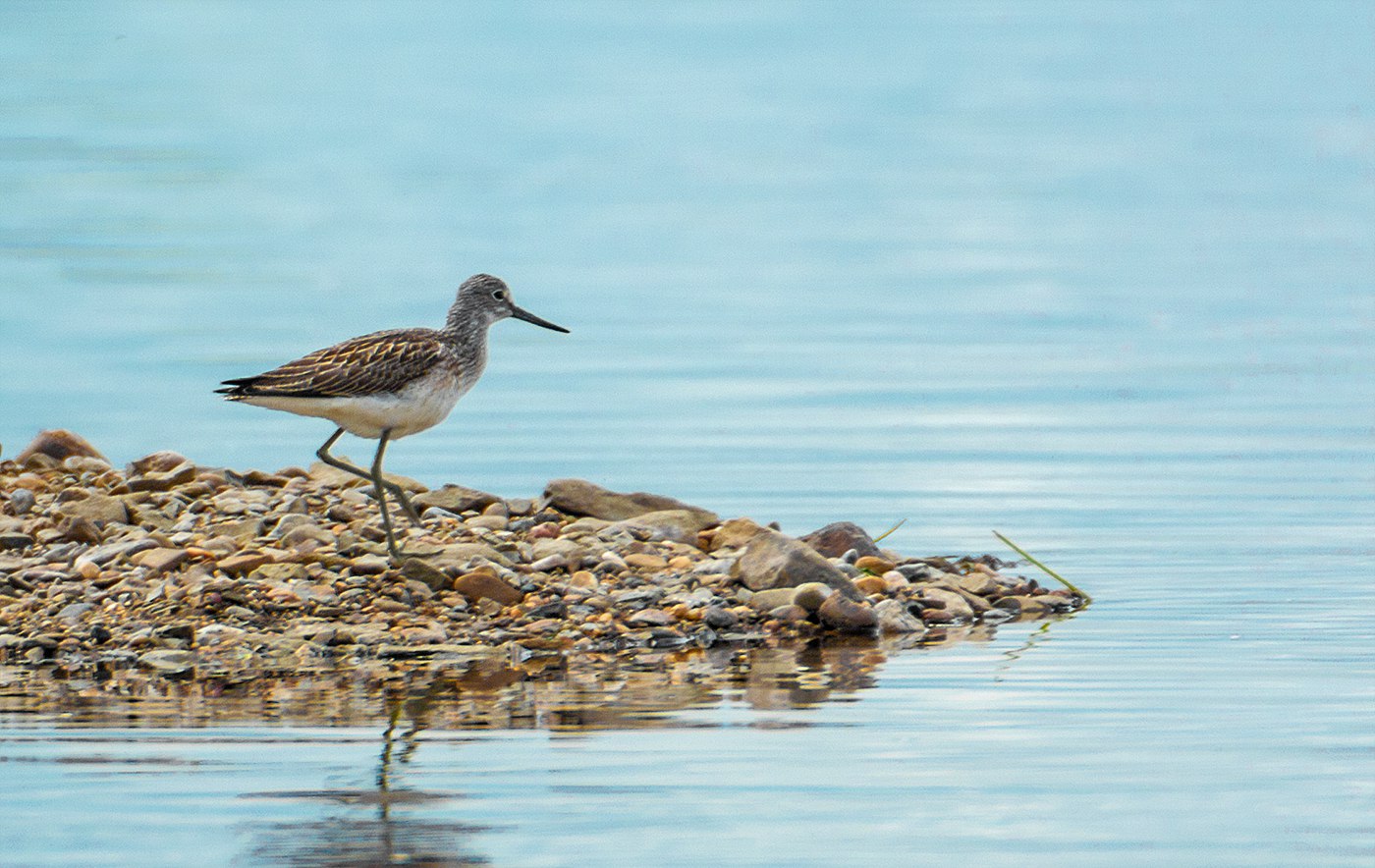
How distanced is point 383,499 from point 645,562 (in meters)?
1.81

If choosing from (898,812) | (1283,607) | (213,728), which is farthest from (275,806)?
(1283,607)

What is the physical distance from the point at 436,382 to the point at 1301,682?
618 centimetres

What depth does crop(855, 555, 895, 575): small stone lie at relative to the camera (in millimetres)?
16609

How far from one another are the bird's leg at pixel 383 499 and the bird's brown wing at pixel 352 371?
1.54 ft

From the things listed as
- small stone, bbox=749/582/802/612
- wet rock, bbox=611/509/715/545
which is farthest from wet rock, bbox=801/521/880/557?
small stone, bbox=749/582/802/612

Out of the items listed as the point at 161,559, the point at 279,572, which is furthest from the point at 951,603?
the point at 161,559

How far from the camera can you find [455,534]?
16.4 m

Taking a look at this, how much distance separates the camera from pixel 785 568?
1536cm

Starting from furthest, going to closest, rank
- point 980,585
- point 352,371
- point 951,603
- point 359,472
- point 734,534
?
point 734,534, point 359,472, point 980,585, point 951,603, point 352,371

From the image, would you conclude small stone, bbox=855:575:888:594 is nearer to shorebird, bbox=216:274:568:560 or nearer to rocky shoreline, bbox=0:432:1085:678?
rocky shoreline, bbox=0:432:1085:678

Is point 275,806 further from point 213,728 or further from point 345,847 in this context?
point 213,728

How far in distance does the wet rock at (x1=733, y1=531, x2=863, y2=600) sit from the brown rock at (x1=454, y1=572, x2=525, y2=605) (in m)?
1.56

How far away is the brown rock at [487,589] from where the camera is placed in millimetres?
15055

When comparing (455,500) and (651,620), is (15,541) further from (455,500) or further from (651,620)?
(651,620)
